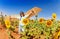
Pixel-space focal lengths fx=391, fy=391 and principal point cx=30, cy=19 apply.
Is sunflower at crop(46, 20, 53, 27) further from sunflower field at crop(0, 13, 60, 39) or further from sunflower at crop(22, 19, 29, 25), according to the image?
sunflower at crop(22, 19, 29, 25)

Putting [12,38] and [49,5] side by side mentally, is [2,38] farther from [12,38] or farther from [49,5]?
[49,5]

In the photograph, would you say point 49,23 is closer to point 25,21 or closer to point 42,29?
point 42,29

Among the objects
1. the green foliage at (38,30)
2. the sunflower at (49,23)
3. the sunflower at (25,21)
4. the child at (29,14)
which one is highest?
the child at (29,14)

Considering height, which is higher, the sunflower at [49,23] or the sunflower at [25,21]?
the sunflower at [25,21]

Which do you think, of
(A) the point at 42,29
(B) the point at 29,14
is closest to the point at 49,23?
(A) the point at 42,29

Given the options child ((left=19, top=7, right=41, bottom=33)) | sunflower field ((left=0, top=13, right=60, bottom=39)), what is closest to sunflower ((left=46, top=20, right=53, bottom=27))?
sunflower field ((left=0, top=13, right=60, bottom=39))

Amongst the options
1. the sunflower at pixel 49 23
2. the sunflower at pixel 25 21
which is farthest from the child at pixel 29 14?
the sunflower at pixel 49 23

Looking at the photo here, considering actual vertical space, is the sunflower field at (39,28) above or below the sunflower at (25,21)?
below

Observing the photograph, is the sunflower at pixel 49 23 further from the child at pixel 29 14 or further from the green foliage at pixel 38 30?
the child at pixel 29 14

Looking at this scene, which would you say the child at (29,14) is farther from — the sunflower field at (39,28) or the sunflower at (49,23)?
the sunflower at (49,23)

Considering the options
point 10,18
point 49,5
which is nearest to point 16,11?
point 10,18

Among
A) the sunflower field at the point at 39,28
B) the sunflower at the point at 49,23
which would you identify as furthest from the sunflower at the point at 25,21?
the sunflower at the point at 49,23

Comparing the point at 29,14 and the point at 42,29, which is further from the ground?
the point at 29,14

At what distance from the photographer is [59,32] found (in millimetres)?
3604
